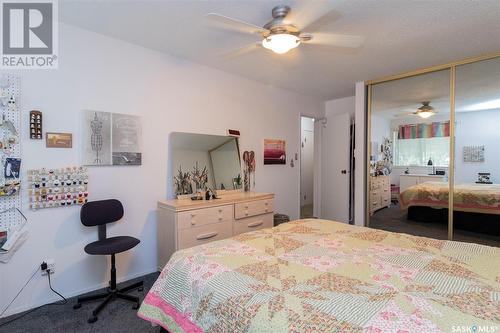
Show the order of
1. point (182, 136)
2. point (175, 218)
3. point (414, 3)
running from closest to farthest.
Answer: point (414, 3) → point (175, 218) → point (182, 136)

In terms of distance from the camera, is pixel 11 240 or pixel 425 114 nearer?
pixel 11 240

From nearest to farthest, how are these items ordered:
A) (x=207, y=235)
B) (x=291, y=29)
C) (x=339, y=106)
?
(x=291, y=29) < (x=207, y=235) < (x=339, y=106)

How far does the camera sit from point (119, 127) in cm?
268

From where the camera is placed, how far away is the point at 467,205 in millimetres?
3227

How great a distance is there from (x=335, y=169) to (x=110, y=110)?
3.76 m

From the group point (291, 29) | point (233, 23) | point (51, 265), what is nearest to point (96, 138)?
point (51, 265)

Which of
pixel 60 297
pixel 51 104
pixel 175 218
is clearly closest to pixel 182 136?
pixel 175 218

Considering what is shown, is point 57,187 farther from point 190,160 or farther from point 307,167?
point 307,167

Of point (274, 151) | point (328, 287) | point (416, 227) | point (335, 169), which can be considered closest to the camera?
point (328, 287)

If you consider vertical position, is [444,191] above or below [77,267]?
above

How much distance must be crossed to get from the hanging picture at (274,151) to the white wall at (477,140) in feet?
7.60

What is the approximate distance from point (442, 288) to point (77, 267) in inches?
110

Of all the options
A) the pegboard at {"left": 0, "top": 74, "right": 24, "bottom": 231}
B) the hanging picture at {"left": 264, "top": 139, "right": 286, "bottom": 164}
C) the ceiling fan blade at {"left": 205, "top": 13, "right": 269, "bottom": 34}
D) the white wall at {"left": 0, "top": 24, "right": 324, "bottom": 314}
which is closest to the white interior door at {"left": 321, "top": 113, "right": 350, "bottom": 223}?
the hanging picture at {"left": 264, "top": 139, "right": 286, "bottom": 164}

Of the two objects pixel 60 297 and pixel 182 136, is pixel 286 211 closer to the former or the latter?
pixel 182 136
